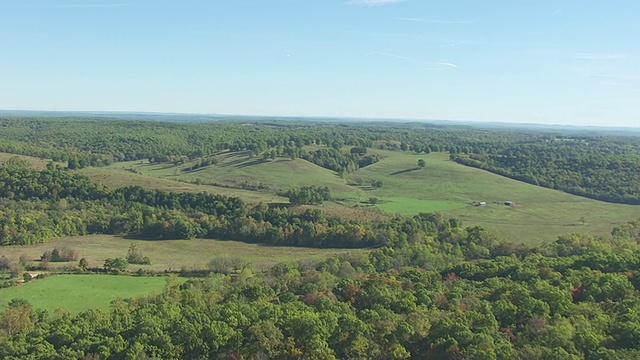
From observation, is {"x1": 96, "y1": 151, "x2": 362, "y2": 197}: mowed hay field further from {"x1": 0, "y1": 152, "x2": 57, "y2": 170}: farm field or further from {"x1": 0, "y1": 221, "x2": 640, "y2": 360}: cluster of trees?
{"x1": 0, "y1": 221, "x2": 640, "y2": 360}: cluster of trees

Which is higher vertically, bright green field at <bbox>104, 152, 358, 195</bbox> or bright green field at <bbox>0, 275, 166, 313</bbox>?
bright green field at <bbox>104, 152, 358, 195</bbox>

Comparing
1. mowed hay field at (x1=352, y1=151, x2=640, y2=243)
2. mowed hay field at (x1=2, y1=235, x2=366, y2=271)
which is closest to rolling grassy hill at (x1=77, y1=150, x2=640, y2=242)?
mowed hay field at (x1=352, y1=151, x2=640, y2=243)

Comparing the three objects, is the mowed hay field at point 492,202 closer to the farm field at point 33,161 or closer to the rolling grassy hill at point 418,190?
the rolling grassy hill at point 418,190

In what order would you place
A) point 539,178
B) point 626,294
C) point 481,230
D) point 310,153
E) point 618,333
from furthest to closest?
point 310,153 → point 539,178 → point 481,230 → point 626,294 → point 618,333

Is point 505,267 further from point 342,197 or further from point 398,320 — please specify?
point 342,197

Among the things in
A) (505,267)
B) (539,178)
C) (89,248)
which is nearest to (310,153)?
(539,178)
